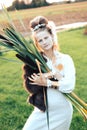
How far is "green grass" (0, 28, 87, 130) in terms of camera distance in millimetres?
5707

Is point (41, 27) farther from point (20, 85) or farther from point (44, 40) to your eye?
point (20, 85)

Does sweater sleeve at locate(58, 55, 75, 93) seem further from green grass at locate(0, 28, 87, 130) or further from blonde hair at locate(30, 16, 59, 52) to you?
green grass at locate(0, 28, 87, 130)

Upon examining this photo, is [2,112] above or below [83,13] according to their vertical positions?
above

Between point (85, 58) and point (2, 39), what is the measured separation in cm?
599

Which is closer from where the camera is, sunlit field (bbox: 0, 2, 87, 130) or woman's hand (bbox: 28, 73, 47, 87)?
woman's hand (bbox: 28, 73, 47, 87)

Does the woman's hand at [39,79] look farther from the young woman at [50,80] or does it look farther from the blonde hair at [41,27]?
the blonde hair at [41,27]

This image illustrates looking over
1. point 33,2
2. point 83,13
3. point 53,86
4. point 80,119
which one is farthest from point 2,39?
point 33,2

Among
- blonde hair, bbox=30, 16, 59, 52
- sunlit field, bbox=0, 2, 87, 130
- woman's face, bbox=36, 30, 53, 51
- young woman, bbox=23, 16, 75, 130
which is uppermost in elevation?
blonde hair, bbox=30, 16, 59, 52

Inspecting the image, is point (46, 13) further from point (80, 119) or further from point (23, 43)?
point (23, 43)

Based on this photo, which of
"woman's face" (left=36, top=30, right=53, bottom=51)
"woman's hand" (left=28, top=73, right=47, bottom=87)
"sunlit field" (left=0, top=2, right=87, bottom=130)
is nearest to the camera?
"woman's hand" (left=28, top=73, right=47, bottom=87)

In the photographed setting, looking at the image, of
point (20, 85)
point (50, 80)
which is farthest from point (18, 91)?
point (50, 80)

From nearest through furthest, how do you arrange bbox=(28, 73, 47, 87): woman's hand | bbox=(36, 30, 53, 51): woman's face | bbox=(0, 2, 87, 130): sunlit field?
bbox=(28, 73, 47, 87): woman's hand
bbox=(36, 30, 53, 51): woman's face
bbox=(0, 2, 87, 130): sunlit field

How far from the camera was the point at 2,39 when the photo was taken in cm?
370

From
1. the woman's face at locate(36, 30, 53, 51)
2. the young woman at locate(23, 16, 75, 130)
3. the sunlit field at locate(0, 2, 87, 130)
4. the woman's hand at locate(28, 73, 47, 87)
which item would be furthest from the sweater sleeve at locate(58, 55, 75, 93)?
the sunlit field at locate(0, 2, 87, 130)
